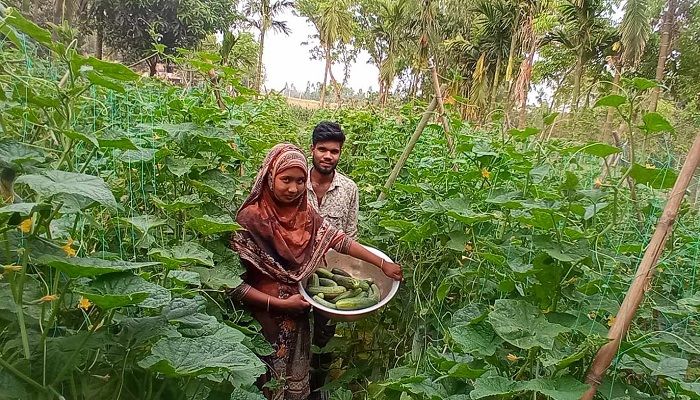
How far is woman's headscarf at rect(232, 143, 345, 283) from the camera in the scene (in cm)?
238

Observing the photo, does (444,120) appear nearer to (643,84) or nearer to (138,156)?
(643,84)

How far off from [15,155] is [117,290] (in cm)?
44

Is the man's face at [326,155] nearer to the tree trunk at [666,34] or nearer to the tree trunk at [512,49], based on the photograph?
the tree trunk at [666,34]

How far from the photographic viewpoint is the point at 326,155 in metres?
3.09

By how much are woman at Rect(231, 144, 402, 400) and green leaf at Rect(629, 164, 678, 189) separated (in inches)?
51.2

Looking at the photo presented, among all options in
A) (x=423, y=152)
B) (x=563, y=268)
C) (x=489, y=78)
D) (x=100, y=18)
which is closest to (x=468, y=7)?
→ (x=489, y=78)

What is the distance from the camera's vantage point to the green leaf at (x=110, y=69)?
1.31m

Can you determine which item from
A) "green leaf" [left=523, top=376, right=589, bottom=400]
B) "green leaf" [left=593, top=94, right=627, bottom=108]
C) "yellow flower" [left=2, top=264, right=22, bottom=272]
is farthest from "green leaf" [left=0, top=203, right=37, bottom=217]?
"green leaf" [left=593, top=94, right=627, bottom=108]

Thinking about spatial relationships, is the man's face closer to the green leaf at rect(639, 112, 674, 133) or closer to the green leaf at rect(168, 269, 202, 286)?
the green leaf at rect(168, 269, 202, 286)

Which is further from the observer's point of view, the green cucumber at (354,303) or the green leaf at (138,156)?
the green cucumber at (354,303)

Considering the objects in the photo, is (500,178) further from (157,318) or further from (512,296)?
(157,318)

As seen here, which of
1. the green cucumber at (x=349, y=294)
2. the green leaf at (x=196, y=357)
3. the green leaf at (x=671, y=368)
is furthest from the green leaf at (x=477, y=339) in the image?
the green cucumber at (x=349, y=294)

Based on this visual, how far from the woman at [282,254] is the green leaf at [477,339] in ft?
3.27

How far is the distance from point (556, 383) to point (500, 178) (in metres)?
1.12
